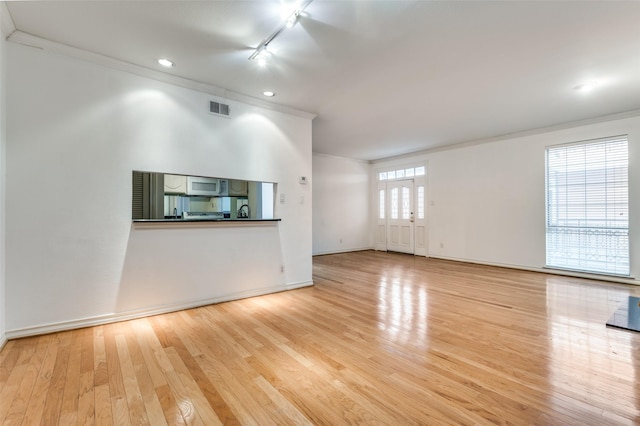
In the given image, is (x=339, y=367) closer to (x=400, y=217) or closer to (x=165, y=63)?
(x=165, y=63)

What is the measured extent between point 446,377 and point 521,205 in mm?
4968

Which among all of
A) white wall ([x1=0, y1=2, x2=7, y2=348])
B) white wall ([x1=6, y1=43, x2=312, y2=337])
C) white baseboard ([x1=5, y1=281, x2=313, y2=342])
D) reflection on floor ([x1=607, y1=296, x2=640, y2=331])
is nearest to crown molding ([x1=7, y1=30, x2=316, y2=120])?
white wall ([x1=6, y1=43, x2=312, y2=337])

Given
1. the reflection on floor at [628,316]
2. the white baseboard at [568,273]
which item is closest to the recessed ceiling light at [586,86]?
the reflection on floor at [628,316]

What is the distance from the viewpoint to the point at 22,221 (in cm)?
258

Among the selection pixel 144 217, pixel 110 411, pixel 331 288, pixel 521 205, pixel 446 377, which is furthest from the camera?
pixel 521 205

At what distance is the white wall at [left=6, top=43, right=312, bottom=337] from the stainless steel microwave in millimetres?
92

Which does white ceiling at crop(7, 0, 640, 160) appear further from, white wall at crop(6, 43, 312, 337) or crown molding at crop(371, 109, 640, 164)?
white wall at crop(6, 43, 312, 337)

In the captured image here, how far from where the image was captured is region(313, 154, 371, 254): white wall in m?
7.53

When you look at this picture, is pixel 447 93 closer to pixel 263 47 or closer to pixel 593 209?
pixel 263 47

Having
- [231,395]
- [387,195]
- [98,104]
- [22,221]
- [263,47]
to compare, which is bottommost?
[231,395]

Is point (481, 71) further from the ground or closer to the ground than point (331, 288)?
further from the ground

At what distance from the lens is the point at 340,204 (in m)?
8.00

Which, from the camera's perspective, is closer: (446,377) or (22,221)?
(446,377)

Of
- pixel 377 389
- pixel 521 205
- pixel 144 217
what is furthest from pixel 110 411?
pixel 521 205
